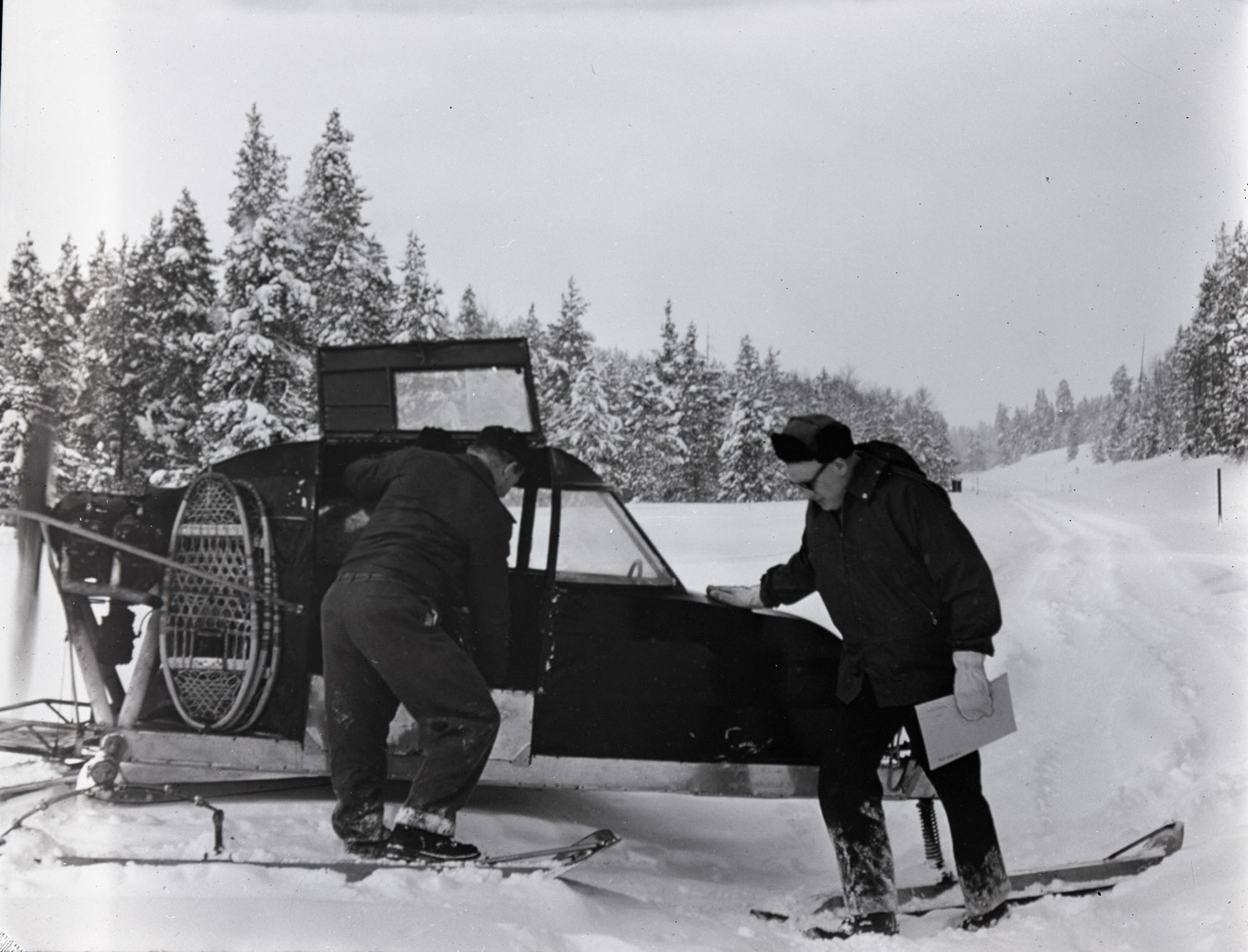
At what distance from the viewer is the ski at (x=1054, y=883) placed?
109 inches

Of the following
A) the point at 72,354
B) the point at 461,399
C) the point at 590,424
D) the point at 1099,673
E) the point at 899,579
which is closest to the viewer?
the point at 899,579

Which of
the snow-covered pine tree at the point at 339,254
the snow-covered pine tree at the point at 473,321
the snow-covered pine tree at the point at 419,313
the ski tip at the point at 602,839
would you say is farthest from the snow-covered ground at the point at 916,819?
the snow-covered pine tree at the point at 339,254

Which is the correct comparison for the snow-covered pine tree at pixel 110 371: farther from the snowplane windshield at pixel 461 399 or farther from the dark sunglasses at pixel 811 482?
the dark sunglasses at pixel 811 482

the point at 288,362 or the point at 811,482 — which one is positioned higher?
the point at 288,362

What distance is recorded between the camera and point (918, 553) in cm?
261

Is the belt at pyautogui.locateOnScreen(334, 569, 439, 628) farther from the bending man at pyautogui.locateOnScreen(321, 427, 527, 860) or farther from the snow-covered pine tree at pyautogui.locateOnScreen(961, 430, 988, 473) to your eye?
the snow-covered pine tree at pyautogui.locateOnScreen(961, 430, 988, 473)

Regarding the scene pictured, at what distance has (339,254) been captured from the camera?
2961mm

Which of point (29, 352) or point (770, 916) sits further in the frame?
point (29, 352)

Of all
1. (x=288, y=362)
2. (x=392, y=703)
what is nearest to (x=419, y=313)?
(x=288, y=362)

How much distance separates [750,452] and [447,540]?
94 centimetres

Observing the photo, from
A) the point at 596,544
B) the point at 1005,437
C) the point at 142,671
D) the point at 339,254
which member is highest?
the point at 339,254

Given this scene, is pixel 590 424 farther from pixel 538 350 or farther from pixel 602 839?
pixel 602 839

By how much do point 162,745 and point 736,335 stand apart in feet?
7.14

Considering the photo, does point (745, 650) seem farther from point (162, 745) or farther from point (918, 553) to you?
point (162, 745)
